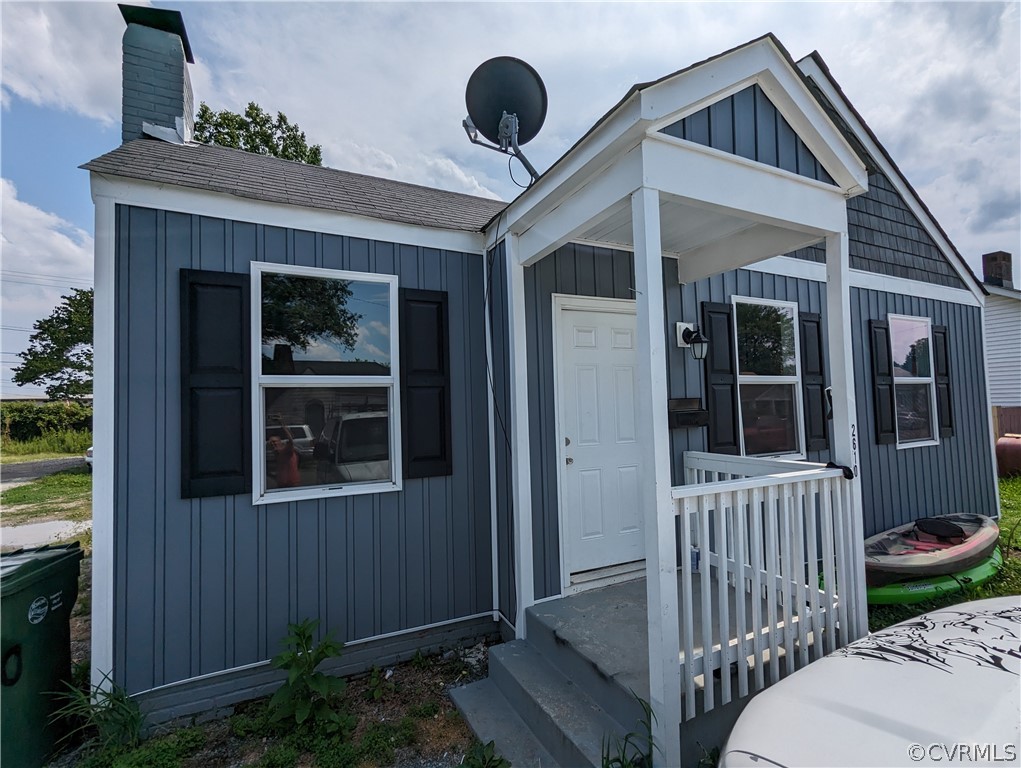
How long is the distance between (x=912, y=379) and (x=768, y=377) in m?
2.27

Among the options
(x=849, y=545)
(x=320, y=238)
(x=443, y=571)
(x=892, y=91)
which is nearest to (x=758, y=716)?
(x=849, y=545)

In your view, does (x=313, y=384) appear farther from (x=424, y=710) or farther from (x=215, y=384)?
(x=424, y=710)

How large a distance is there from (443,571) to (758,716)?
2.04 metres

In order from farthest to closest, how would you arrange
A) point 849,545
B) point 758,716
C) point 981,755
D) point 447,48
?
1. point 447,48
2. point 849,545
3. point 758,716
4. point 981,755

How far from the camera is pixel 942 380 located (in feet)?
16.4

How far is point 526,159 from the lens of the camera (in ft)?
11.2

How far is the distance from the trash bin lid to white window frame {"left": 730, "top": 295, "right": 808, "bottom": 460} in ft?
14.6

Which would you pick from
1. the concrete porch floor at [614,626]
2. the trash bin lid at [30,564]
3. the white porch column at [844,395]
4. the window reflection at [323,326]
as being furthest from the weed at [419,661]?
the white porch column at [844,395]

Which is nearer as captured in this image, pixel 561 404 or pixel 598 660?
pixel 598 660

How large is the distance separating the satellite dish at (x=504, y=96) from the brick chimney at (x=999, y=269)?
533 inches

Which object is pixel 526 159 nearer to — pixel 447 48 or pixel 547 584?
pixel 447 48

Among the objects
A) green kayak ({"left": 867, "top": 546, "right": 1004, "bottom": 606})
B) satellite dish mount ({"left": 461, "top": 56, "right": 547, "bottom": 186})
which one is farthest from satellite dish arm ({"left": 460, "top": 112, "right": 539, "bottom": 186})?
green kayak ({"left": 867, "top": 546, "right": 1004, "bottom": 606})

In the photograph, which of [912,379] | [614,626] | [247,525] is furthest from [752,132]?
[912,379]

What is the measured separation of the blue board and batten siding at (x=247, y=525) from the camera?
93.0 inches
